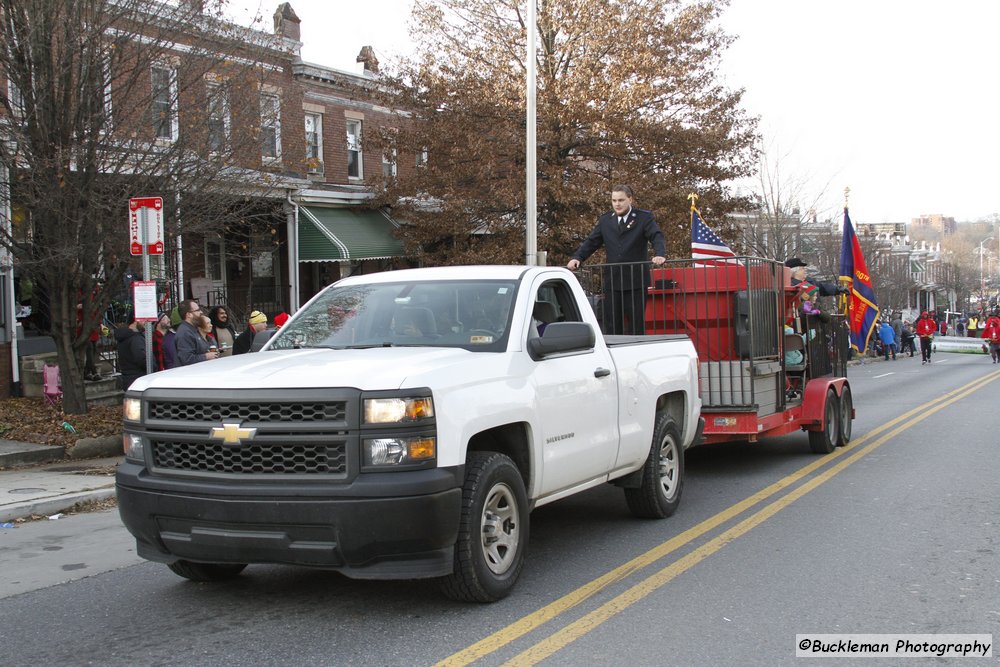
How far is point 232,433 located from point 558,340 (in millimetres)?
1976

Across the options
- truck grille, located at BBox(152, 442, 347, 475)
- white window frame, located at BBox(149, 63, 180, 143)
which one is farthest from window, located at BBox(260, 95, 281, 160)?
truck grille, located at BBox(152, 442, 347, 475)

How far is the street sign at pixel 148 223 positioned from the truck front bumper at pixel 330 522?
6777 millimetres

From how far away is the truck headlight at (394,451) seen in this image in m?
4.75

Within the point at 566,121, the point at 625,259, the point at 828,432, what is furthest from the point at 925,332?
the point at 625,259

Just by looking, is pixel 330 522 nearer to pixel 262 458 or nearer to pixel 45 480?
pixel 262 458

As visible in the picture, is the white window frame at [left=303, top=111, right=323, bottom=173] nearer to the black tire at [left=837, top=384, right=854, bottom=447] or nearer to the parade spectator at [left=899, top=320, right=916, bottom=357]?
the black tire at [left=837, top=384, right=854, bottom=447]

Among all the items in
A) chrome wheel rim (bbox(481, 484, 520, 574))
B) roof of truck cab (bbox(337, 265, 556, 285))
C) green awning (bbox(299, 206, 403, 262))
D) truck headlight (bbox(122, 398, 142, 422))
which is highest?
green awning (bbox(299, 206, 403, 262))

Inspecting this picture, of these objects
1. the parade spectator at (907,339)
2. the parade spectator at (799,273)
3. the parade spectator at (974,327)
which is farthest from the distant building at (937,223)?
the parade spectator at (799,273)

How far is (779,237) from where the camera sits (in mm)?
32656

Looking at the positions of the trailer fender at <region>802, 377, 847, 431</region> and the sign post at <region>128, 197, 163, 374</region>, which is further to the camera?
the sign post at <region>128, 197, 163, 374</region>

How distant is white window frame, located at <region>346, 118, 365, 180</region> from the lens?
27.0 metres

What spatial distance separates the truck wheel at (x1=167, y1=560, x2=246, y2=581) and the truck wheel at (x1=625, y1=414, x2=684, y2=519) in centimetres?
303

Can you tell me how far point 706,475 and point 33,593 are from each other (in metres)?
6.28

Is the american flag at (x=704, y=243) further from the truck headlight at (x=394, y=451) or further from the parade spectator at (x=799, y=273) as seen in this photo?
the truck headlight at (x=394, y=451)
